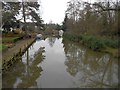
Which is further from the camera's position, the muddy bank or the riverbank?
the riverbank

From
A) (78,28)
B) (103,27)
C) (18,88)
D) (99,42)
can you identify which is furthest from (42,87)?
(78,28)

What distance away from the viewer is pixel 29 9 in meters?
48.2

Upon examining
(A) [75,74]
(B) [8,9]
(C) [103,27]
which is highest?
(B) [8,9]

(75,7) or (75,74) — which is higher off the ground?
(75,7)

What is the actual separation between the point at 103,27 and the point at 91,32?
16.1 ft

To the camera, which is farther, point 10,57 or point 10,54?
point 10,54

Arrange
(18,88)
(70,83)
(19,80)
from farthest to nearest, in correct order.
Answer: (19,80) → (70,83) → (18,88)

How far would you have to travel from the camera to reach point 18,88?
947cm

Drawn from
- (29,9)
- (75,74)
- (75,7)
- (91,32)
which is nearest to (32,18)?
(29,9)

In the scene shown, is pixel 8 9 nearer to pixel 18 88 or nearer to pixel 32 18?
pixel 32 18

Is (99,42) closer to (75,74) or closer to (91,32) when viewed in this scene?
(91,32)

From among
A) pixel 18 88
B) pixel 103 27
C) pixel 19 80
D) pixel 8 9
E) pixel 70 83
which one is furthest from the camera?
pixel 8 9

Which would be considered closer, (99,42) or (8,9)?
(99,42)

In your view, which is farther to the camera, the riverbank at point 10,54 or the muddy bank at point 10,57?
the riverbank at point 10,54
